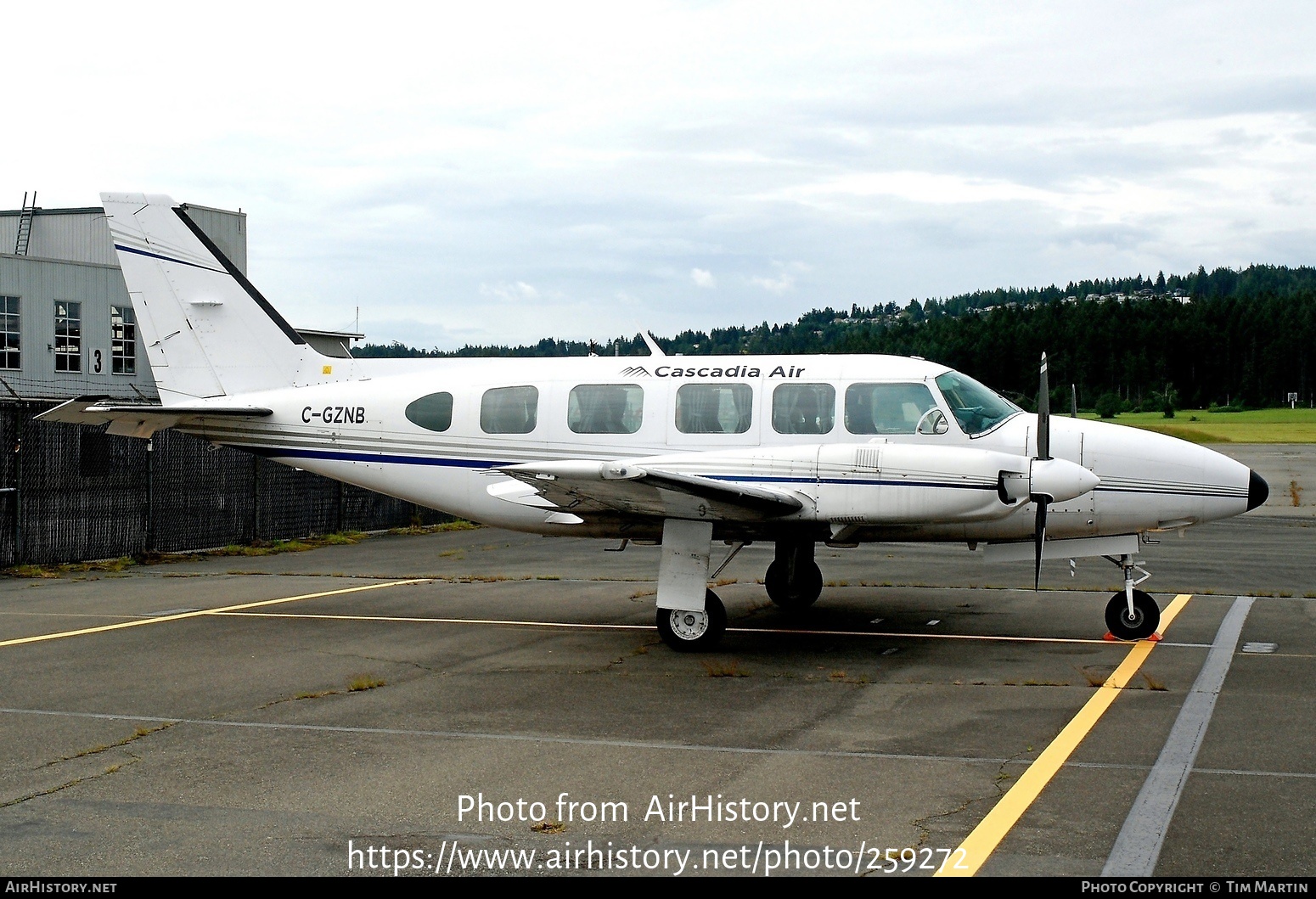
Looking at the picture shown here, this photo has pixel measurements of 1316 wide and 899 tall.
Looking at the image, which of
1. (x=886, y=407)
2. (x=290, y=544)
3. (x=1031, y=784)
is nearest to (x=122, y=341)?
(x=290, y=544)

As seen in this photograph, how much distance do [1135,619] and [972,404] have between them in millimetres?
2665

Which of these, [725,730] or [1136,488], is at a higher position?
[1136,488]

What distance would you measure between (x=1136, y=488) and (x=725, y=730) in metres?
5.51

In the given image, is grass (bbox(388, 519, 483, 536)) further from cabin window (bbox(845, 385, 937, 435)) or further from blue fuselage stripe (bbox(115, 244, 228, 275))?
cabin window (bbox(845, 385, 937, 435))

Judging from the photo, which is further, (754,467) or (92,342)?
(92,342)

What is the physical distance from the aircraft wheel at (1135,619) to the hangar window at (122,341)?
147 ft

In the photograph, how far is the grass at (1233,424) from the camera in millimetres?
61812

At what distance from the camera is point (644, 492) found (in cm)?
1047

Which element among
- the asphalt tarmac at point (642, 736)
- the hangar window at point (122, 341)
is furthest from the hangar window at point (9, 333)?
the asphalt tarmac at point (642, 736)

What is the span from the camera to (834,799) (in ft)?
20.7

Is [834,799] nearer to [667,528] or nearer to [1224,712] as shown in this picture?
[1224,712]
